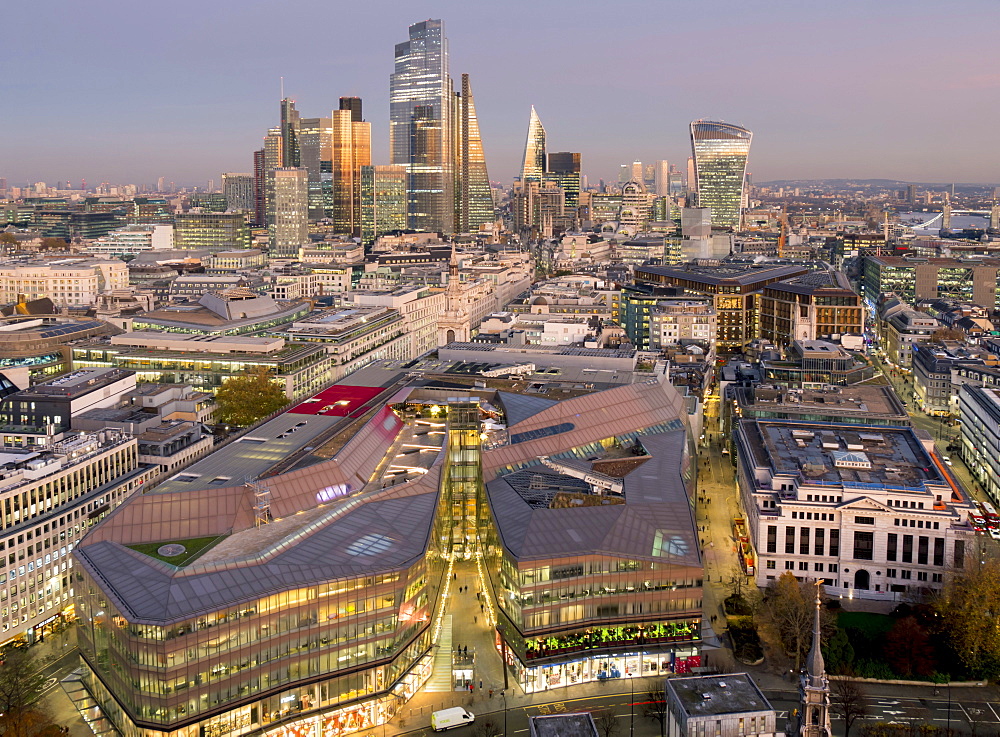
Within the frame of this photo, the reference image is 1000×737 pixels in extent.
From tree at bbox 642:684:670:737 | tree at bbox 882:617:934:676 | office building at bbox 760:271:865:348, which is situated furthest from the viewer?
office building at bbox 760:271:865:348

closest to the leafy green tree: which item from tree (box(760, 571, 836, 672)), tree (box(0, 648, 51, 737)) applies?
tree (box(760, 571, 836, 672))

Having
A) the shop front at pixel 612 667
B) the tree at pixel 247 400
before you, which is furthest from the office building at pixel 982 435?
the tree at pixel 247 400

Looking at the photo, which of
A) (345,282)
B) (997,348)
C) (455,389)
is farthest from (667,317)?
(345,282)

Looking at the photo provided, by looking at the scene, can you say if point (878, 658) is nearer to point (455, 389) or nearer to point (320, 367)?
point (455, 389)

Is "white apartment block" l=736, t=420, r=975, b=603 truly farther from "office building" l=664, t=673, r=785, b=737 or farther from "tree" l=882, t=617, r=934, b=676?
Result: "office building" l=664, t=673, r=785, b=737

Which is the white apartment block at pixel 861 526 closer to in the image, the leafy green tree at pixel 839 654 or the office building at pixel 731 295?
the leafy green tree at pixel 839 654
